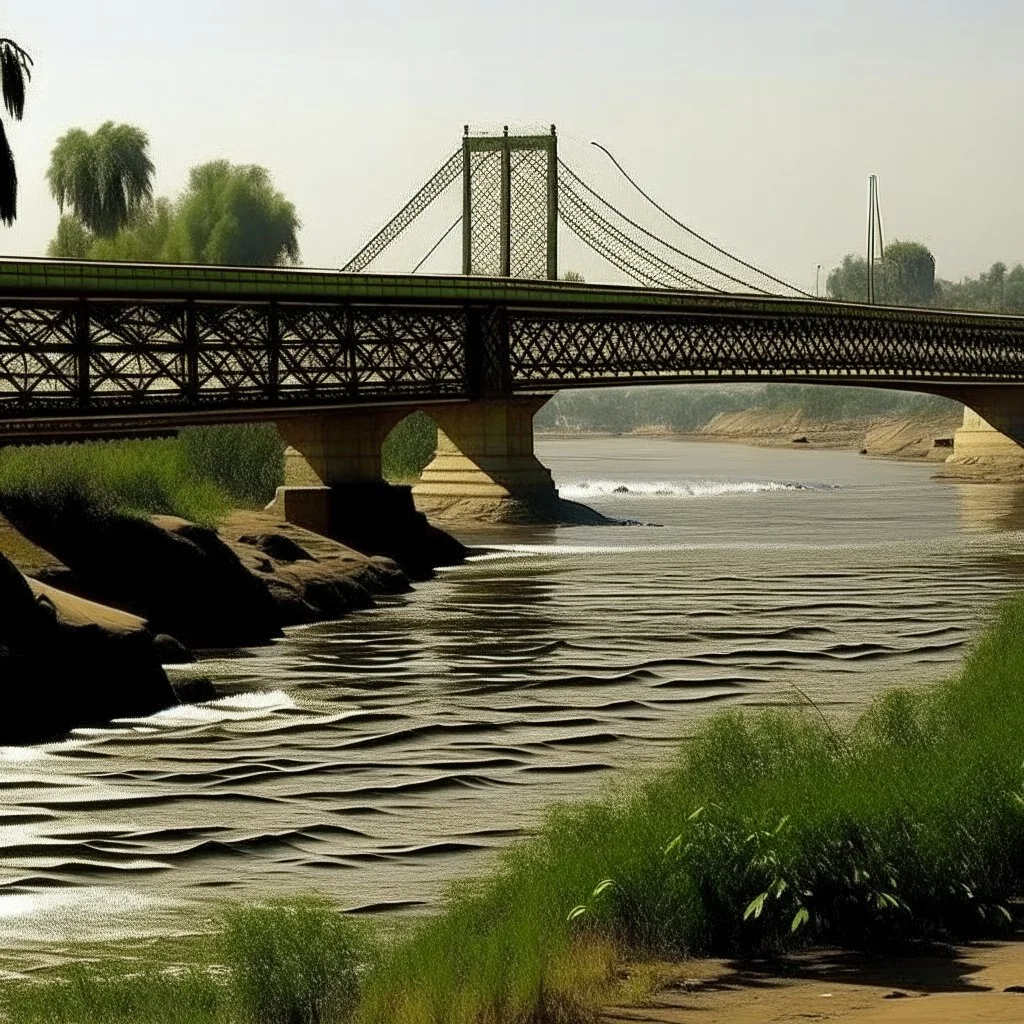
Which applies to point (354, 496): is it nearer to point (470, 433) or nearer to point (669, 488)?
point (470, 433)

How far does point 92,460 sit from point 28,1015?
108ft

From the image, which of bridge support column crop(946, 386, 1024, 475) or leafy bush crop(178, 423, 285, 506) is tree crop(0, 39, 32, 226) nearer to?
leafy bush crop(178, 423, 285, 506)

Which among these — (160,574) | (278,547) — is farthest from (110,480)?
(160,574)

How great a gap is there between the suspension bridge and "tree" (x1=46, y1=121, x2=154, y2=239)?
20649mm

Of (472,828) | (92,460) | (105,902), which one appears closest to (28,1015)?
(105,902)

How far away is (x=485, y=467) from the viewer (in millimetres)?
78500

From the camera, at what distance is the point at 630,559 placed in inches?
2384

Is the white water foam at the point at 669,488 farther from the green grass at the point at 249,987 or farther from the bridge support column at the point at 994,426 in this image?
the green grass at the point at 249,987

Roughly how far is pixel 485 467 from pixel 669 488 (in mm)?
28214

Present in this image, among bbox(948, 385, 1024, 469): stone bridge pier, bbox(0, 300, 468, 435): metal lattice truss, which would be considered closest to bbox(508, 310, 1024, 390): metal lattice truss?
bbox(948, 385, 1024, 469): stone bridge pier

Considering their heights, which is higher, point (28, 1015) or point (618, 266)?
point (618, 266)

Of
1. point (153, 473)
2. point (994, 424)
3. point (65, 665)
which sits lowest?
point (65, 665)

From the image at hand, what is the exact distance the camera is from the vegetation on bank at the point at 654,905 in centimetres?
1425

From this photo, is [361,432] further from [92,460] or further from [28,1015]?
[28,1015]
